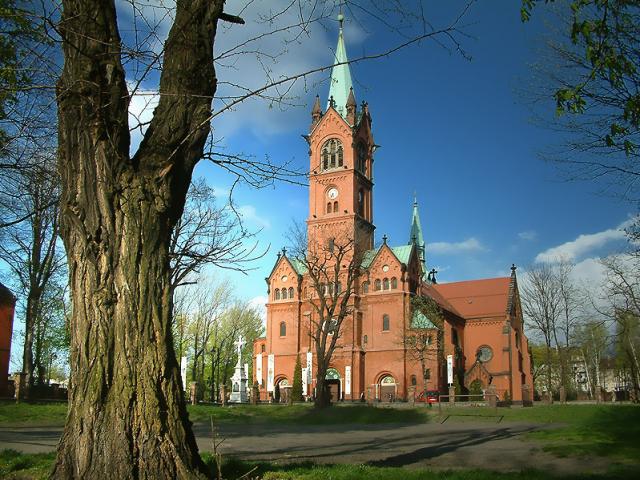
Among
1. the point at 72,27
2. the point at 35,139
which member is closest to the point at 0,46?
the point at 35,139

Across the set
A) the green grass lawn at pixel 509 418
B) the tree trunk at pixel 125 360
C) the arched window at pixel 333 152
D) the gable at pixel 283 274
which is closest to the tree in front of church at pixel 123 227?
the tree trunk at pixel 125 360

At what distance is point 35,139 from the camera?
9148 mm

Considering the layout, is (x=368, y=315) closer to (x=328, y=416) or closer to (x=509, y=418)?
(x=328, y=416)

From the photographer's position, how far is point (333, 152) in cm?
6431

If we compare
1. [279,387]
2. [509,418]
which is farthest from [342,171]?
[509,418]

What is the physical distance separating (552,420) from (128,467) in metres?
25.0

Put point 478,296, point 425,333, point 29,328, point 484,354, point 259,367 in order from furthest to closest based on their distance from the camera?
point 478,296 → point 259,367 → point 484,354 → point 425,333 → point 29,328

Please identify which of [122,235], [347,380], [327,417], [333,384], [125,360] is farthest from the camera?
[333,384]

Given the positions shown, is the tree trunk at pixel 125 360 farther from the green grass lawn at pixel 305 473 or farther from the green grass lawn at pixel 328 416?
the green grass lawn at pixel 328 416

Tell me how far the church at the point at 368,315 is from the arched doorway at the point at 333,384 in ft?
0.32

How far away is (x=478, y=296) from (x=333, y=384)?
70.2ft

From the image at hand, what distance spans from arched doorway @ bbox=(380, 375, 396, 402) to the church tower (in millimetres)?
12930

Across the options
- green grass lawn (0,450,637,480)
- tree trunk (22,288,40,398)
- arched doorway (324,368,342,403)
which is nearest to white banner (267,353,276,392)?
→ arched doorway (324,368,342,403)

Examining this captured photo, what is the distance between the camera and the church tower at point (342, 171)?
61.2 metres
